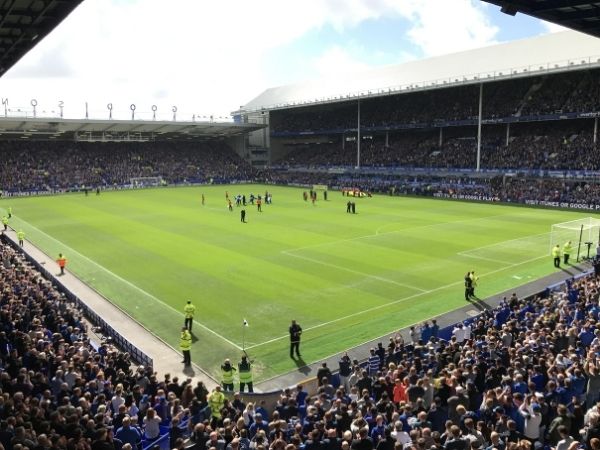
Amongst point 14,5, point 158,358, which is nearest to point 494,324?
point 158,358

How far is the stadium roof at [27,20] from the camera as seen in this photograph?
1273 centimetres

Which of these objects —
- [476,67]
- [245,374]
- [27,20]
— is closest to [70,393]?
[245,374]

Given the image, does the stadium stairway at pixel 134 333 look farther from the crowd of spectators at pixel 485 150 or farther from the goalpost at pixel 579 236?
the crowd of spectators at pixel 485 150

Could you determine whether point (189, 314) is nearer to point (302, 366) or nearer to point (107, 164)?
point (302, 366)

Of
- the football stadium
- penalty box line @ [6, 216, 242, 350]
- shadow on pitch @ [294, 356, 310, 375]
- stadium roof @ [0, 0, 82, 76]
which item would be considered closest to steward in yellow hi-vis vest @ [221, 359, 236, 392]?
the football stadium

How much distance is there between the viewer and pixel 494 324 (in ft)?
51.6

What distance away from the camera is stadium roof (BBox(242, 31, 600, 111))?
57188 mm

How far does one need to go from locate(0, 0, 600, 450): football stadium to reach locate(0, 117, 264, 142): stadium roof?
3.30 ft

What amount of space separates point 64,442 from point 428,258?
23.7 meters

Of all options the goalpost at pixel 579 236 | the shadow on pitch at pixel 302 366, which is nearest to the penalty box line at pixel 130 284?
the shadow on pitch at pixel 302 366

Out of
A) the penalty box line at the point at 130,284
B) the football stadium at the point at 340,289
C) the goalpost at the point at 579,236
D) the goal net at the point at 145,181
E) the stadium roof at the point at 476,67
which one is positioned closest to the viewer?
the football stadium at the point at 340,289

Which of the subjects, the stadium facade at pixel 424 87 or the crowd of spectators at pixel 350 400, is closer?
the crowd of spectators at pixel 350 400

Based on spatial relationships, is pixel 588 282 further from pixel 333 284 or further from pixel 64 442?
pixel 64 442

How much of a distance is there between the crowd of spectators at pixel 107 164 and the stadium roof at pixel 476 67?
15131 millimetres
